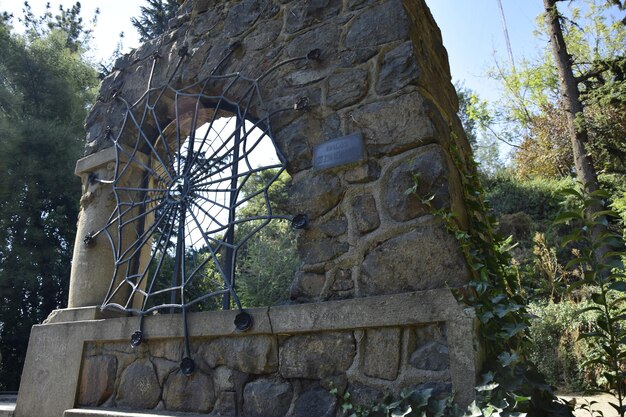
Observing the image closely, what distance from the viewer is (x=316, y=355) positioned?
6.23 feet

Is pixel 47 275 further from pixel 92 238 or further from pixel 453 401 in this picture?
pixel 453 401

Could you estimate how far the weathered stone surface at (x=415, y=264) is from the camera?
1.79 m

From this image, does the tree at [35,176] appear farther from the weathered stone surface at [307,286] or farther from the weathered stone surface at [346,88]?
the weathered stone surface at [346,88]

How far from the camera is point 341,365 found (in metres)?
1.84

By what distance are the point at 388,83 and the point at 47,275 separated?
8659 millimetres

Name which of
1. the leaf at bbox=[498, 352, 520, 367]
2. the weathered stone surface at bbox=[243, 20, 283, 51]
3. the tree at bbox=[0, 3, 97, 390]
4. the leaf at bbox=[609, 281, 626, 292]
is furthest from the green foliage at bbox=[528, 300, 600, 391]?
the tree at bbox=[0, 3, 97, 390]

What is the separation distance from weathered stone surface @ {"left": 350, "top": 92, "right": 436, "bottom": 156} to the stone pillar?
5.92ft

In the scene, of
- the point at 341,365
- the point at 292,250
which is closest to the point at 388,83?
the point at 341,365

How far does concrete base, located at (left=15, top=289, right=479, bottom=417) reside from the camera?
5.33 ft

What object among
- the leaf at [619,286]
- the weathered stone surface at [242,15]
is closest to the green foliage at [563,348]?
the leaf at [619,286]

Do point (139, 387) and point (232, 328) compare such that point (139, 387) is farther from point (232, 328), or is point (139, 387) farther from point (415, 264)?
point (415, 264)

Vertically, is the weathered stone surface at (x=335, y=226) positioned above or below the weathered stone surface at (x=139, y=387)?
above

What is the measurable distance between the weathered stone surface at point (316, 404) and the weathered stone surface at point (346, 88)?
1326mm

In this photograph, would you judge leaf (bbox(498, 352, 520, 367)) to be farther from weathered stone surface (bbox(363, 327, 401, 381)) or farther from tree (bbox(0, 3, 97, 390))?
tree (bbox(0, 3, 97, 390))
